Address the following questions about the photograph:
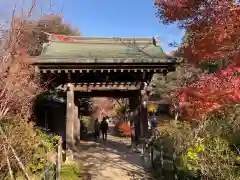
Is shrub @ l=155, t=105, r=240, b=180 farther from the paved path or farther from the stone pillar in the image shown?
the stone pillar

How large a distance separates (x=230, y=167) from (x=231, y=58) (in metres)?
2.56

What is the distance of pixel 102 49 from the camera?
44.0ft

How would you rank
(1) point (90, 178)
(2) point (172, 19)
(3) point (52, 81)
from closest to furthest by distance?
(2) point (172, 19), (1) point (90, 178), (3) point (52, 81)

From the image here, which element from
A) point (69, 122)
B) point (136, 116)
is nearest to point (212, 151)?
point (69, 122)

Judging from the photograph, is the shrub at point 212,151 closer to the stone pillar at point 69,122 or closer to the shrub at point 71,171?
the shrub at point 71,171

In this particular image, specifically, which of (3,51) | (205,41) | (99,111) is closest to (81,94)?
(3,51)

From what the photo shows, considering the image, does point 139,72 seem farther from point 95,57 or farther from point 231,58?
point 231,58

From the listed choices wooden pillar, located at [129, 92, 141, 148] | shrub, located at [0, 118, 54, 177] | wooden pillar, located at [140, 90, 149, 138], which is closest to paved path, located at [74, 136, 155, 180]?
wooden pillar, located at [140, 90, 149, 138]

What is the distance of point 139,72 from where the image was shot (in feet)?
37.0

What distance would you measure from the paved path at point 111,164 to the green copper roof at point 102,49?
364cm

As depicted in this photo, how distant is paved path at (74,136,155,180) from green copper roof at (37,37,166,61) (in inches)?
143

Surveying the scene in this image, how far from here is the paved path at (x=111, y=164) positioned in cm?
916

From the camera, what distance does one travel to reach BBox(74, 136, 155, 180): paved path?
30.0ft

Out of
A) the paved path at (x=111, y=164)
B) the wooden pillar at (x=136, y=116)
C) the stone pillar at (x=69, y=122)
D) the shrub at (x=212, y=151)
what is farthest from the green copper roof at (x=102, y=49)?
the paved path at (x=111, y=164)
